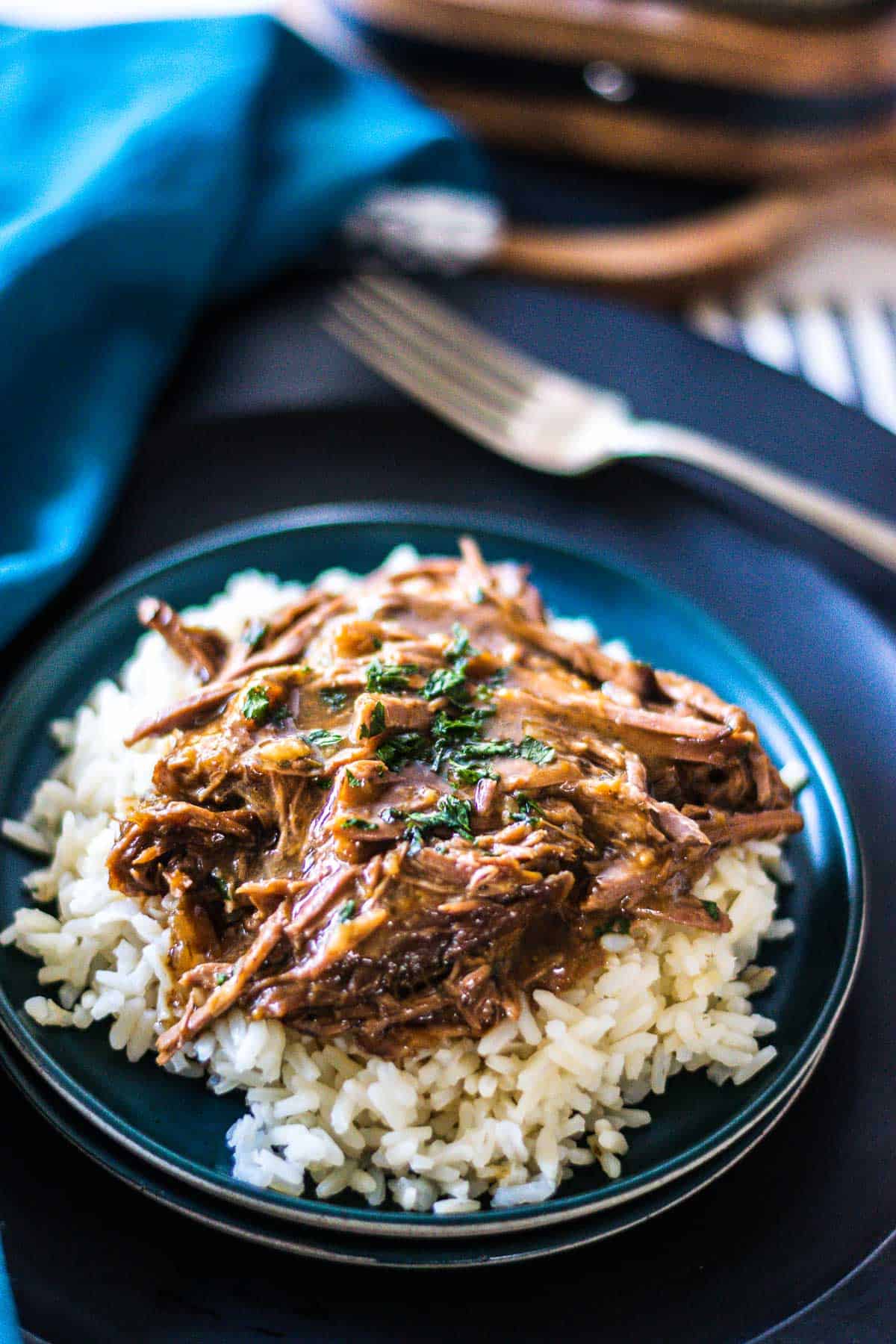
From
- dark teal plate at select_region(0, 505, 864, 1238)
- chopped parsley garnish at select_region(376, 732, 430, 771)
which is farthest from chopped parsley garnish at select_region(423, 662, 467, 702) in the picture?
dark teal plate at select_region(0, 505, 864, 1238)

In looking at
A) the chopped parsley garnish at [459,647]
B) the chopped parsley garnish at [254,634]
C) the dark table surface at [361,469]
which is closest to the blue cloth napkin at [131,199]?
the dark table surface at [361,469]

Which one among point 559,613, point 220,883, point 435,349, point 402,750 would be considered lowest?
point 220,883

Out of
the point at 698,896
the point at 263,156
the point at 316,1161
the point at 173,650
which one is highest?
the point at 263,156

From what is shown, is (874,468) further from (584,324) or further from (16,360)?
(16,360)

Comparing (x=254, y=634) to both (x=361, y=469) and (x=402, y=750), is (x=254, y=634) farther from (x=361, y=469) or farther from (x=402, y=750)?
(x=361, y=469)

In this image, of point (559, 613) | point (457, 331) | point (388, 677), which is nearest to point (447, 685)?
point (388, 677)

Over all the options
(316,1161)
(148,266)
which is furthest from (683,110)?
(316,1161)

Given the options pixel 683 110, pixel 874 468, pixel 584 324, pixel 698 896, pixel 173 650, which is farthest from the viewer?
pixel 683 110

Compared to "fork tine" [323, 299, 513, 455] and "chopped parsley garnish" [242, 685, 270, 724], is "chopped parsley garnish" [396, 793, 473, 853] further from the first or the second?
"fork tine" [323, 299, 513, 455]
